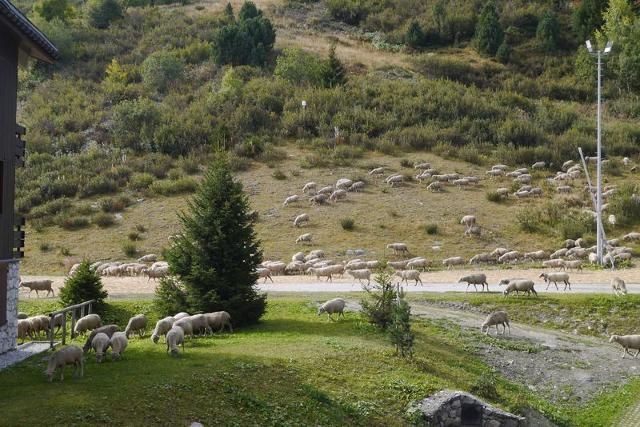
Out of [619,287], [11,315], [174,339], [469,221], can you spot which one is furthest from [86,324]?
[469,221]

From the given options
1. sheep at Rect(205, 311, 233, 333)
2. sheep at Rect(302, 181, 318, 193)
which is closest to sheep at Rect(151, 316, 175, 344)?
sheep at Rect(205, 311, 233, 333)

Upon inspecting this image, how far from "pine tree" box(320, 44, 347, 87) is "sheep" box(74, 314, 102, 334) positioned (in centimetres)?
5310

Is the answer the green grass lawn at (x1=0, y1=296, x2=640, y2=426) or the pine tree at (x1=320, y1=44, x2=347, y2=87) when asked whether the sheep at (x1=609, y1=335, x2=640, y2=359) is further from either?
the pine tree at (x1=320, y1=44, x2=347, y2=87)

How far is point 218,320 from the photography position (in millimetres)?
24734

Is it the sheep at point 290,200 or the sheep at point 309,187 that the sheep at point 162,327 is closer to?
the sheep at point 290,200

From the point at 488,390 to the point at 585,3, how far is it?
81645mm

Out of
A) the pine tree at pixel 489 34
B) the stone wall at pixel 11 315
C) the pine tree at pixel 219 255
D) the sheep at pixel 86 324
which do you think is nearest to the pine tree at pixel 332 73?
the pine tree at pixel 489 34

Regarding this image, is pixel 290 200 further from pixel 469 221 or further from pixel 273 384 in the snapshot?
pixel 273 384

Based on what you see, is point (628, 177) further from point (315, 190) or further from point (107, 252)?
point (107, 252)

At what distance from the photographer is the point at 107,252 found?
44625 mm

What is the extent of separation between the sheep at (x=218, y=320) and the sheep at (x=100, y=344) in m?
4.41

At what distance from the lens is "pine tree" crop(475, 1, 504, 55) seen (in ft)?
297

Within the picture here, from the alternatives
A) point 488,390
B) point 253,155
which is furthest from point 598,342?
point 253,155

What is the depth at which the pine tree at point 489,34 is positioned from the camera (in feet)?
297
